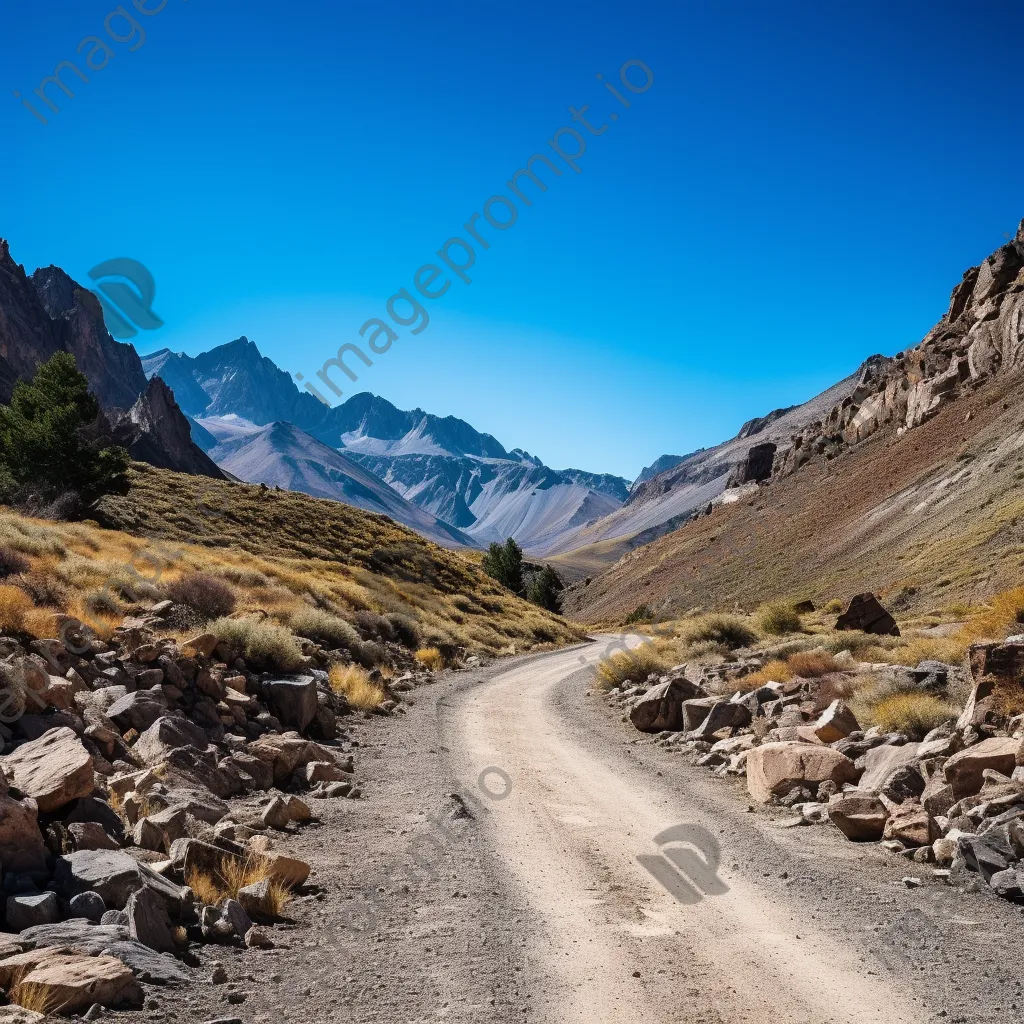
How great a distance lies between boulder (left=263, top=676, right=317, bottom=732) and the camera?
1384 centimetres

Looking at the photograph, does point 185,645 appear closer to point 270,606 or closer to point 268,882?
point 268,882

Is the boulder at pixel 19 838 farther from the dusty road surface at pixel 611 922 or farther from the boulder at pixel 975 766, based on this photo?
the boulder at pixel 975 766

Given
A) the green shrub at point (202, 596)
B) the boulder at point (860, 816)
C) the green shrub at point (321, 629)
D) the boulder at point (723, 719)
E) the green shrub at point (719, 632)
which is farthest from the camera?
the green shrub at point (719, 632)

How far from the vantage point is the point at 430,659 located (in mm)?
28750

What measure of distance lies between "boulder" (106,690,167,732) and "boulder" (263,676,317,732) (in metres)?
3.31

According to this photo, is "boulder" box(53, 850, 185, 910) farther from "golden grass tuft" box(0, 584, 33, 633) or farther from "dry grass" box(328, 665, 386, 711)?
"dry grass" box(328, 665, 386, 711)

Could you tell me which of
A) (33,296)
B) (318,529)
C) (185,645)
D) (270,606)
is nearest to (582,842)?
(185,645)

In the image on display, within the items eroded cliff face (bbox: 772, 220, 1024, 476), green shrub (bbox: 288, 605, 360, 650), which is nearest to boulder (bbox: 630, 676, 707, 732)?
green shrub (bbox: 288, 605, 360, 650)

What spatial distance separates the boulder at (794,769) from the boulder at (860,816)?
1021mm

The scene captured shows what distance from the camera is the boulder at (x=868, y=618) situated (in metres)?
24.8

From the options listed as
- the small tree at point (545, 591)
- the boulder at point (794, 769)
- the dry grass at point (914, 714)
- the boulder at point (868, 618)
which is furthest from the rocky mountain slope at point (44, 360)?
the dry grass at point (914, 714)

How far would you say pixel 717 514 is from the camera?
347ft

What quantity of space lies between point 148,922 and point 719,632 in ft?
84.3

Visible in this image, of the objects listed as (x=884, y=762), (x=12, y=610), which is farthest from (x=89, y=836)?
(x=884, y=762)
